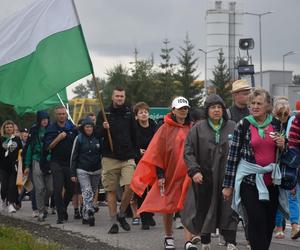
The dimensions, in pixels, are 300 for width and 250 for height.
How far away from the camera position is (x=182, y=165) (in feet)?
28.9

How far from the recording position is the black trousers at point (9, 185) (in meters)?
14.2

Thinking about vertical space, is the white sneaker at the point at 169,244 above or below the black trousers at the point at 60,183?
below

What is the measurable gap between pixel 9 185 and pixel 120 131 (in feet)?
13.8

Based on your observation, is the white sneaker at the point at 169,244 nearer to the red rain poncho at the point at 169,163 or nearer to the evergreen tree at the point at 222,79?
the red rain poncho at the point at 169,163

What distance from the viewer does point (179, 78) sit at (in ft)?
227

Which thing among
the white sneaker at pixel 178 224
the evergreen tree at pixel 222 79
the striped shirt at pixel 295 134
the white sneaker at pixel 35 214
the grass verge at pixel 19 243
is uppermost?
the evergreen tree at pixel 222 79

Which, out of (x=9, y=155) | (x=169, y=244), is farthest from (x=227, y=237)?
(x=9, y=155)

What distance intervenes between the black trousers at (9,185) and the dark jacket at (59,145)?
211 centimetres

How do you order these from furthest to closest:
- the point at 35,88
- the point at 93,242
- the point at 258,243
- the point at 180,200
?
the point at 35,88 < the point at 93,242 < the point at 180,200 < the point at 258,243

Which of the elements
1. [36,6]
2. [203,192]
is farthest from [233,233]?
[36,6]

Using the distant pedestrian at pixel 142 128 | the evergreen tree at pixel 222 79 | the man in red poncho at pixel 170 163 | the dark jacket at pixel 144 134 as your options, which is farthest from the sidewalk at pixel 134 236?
the evergreen tree at pixel 222 79

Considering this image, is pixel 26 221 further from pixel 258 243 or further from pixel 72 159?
pixel 258 243

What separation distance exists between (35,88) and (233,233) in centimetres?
408

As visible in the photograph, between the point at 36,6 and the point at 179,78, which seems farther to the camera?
the point at 179,78
